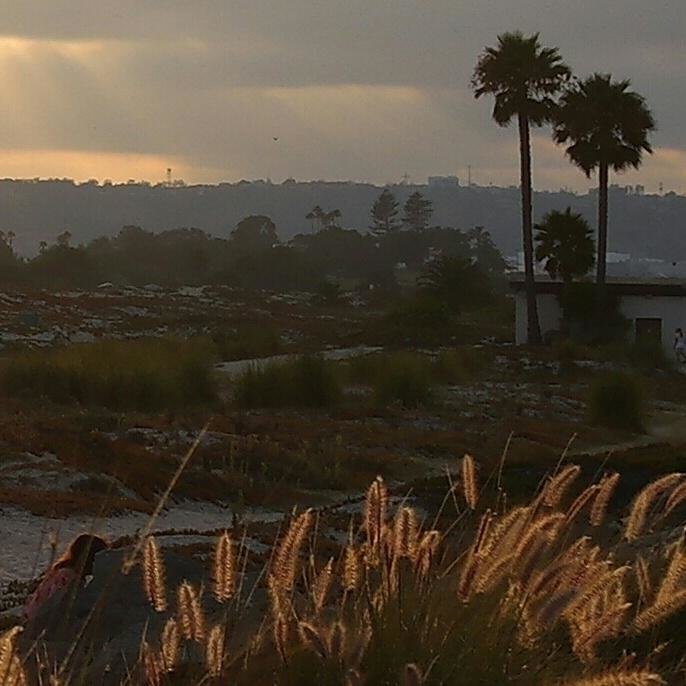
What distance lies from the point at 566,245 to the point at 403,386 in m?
19.8

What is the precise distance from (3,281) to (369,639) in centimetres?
8722

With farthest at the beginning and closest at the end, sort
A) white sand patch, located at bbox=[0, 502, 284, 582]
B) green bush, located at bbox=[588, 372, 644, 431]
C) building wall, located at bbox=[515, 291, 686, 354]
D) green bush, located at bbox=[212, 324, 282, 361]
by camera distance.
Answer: building wall, located at bbox=[515, 291, 686, 354], green bush, located at bbox=[212, 324, 282, 361], green bush, located at bbox=[588, 372, 644, 431], white sand patch, located at bbox=[0, 502, 284, 582]

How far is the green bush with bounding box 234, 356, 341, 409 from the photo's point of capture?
3075 centimetres

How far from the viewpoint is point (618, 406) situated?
30812 millimetres

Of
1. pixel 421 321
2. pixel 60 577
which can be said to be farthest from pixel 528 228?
pixel 60 577

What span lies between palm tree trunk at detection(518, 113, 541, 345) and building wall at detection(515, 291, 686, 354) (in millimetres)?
1909

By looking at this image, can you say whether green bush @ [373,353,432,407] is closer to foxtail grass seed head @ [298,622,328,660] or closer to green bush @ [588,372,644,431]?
green bush @ [588,372,644,431]

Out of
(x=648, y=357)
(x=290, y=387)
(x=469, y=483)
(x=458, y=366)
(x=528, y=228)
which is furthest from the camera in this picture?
(x=528, y=228)

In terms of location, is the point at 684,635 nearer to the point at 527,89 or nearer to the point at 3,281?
the point at 527,89

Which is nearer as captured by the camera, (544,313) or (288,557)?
(288,557)

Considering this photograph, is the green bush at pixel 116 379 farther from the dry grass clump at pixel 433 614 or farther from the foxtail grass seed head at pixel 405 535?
the foxtail grass seed head at pixel 405 535

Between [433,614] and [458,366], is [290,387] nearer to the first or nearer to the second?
[458,366]

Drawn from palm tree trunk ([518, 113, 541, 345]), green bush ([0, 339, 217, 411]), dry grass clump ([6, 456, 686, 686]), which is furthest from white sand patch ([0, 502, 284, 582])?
palm tree trunk ([518, 113, 541, 345])

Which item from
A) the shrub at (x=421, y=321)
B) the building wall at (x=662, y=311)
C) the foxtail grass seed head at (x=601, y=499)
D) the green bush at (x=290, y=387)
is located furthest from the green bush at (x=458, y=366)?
the foxtail grass seed head at (x=601, y=499)
